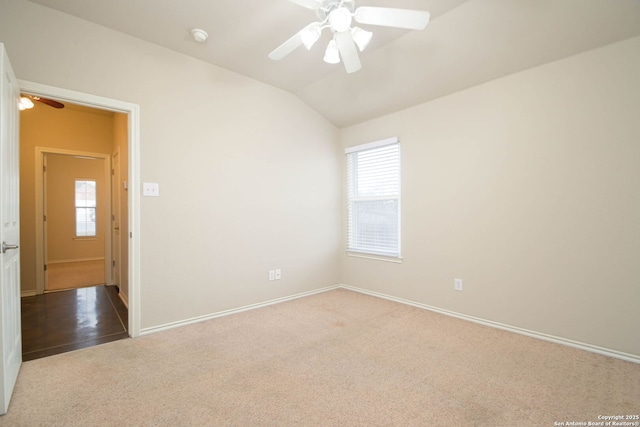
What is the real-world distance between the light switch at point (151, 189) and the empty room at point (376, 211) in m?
0.01

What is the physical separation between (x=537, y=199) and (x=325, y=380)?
7.80 ft

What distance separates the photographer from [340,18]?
66.9 inches

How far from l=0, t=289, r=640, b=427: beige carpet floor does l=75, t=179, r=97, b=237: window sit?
225 inches

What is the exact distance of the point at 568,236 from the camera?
8.00 ft

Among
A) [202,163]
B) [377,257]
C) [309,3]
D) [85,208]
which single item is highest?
[309,3]

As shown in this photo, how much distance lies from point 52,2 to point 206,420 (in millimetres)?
3175

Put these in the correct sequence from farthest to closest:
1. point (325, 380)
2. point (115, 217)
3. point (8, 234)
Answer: point (115, 217)
point (325, 380)
point (8, 234)

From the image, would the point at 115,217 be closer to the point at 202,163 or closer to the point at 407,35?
the point at 202,163

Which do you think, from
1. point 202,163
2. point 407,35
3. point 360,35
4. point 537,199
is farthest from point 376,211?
point 360,35

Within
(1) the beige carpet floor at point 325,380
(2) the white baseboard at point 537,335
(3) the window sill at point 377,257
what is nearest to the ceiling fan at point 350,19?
(1) the beige carpet floor at point 325,380

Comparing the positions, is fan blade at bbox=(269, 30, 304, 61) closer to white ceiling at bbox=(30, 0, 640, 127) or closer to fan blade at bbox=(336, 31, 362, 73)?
fan blade at bbox=(336, 31, 362, 73)

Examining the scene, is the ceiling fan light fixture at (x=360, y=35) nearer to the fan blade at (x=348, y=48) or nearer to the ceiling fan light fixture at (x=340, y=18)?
the fan blade at (x=348, y=48)

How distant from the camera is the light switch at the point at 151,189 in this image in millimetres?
2695

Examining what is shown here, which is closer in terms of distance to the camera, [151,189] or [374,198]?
[151,189]
